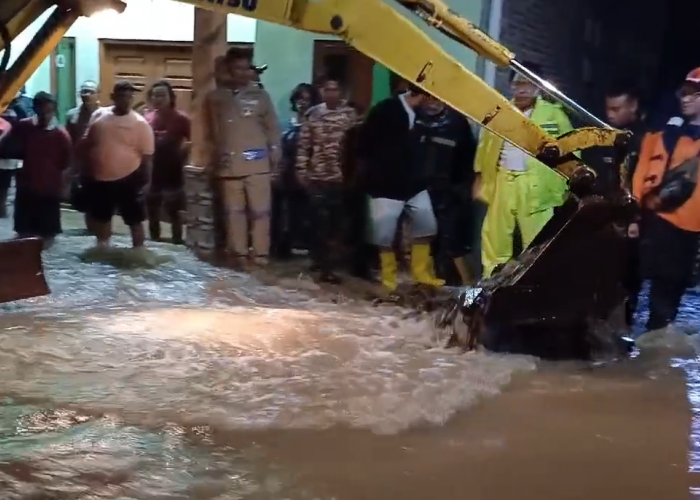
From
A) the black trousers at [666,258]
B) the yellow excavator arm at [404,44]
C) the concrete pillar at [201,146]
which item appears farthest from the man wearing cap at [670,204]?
the concrete pillar at [201,146]

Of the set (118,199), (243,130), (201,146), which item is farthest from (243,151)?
(118,199)

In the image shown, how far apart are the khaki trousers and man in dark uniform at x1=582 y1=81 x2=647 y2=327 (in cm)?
271

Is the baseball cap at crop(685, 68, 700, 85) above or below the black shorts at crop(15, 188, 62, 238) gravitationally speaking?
above

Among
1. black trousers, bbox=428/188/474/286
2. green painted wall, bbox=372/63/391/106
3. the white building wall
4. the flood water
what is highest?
the white building wall

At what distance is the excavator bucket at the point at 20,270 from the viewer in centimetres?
582

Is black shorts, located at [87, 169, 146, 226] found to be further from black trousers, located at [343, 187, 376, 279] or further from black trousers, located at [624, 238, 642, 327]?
black trousers, located at [624, 238, 642, 327]

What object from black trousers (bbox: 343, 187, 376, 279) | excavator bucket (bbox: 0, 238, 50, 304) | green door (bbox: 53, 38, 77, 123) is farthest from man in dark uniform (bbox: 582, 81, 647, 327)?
green door (bbox: 53, 38, 77, 123)

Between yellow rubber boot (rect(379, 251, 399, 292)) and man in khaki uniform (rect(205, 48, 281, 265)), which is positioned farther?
man in khaki uniform (rect(205, 48, 281, 265))

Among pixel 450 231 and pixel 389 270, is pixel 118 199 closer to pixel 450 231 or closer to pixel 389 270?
pixel 389 270

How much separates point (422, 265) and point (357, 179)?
→ 2.82 feet

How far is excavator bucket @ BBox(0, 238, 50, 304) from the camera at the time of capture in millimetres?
5824

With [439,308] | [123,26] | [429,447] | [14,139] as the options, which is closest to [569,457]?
[429,447]

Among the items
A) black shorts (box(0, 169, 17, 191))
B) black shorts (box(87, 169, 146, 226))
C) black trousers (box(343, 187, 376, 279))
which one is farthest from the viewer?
black shorts (box(0, 169, 17, 191))

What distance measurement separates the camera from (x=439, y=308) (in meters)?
6.32
